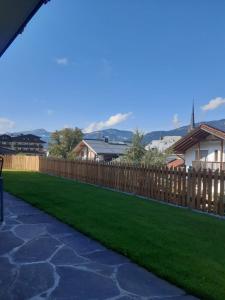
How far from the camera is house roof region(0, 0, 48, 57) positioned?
4.17 m

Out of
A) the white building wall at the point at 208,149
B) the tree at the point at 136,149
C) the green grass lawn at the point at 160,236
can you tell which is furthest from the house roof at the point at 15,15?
the white building wall at the point at 208,149

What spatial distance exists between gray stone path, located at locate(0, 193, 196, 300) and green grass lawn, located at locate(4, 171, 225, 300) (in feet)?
0.68

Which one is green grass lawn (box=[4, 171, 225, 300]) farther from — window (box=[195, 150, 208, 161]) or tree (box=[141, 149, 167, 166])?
window (box=[195, 150, 208, 161])

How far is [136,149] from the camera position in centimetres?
2647

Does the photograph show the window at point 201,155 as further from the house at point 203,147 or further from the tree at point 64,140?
the tree at point 64,140

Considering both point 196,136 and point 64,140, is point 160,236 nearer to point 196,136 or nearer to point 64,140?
point 196,136

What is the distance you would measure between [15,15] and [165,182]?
21.7 ft

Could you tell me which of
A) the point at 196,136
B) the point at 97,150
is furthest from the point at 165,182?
the point at 97,150

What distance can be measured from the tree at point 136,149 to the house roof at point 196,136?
116 inches

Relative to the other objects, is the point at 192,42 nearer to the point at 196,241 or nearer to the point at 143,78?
the point at 143,78

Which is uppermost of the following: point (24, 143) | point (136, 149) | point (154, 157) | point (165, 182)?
point (24, 143)

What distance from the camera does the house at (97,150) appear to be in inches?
1611

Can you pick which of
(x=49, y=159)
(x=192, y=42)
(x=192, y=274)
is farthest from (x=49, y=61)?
(x=192, y=274)

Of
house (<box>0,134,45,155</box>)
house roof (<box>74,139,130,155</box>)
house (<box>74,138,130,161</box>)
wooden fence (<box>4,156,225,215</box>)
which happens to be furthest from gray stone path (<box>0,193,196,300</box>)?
house (<box>0,134,45,155</box>)
